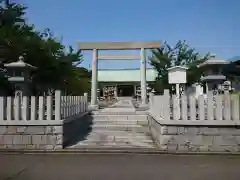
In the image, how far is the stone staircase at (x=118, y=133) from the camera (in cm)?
816

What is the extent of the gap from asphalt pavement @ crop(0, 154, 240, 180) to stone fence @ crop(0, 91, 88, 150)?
2.34ft

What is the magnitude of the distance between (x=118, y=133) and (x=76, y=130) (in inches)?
58.3

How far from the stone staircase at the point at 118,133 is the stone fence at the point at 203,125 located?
35.1 inches

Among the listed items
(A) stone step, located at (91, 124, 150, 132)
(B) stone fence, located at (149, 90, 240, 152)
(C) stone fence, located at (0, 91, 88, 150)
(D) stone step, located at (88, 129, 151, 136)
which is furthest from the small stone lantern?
(C) stone fence, located at (0, 91, 88, 150)

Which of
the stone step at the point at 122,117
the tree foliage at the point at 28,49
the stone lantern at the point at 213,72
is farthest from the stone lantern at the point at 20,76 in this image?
the stone lantern at the point at 213,72

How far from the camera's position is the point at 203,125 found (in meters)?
7.14

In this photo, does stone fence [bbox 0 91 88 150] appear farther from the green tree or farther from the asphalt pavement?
the green tree

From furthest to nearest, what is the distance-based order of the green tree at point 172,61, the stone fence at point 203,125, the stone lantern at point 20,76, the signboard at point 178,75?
1. the green tree at point 172,61
2. the signboard at point 178,75
3. the stone lantern at point 20,76
4. the stone fence at point 203,125

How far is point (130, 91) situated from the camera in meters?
45.7

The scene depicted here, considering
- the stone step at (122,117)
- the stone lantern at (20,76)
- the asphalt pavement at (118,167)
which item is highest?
the stone lantern at (20,76)

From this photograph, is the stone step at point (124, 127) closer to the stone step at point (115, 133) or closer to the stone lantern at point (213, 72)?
the stone step at point (115, 133)

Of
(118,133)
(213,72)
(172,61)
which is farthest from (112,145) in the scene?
(172,61)

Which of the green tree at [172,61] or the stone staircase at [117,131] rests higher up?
the green tree at [172,61]

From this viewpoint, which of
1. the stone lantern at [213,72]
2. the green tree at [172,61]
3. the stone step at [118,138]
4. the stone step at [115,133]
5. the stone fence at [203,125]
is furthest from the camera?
the green tree at [172,61]
